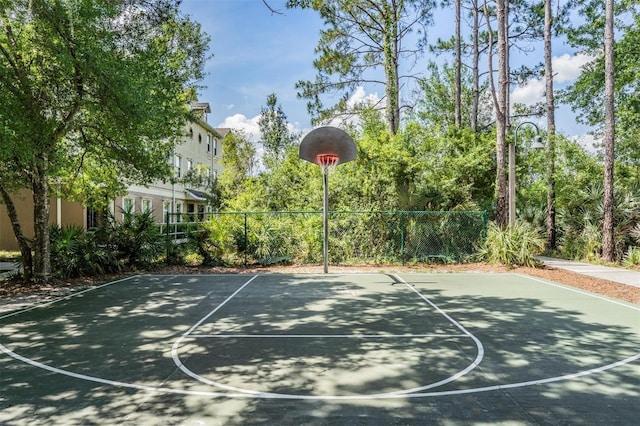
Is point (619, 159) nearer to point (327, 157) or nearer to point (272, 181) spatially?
point (327, 157)

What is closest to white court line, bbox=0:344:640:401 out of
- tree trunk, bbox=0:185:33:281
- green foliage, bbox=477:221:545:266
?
tree trunk, bbox=0:185:33:281

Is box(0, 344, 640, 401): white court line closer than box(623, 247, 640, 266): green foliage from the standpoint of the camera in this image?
Yes

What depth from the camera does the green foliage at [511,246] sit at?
1194 cm

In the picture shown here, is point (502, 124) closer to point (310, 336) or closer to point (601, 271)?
point (601, 271)

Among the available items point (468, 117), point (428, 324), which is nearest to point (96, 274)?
point (428, 324)

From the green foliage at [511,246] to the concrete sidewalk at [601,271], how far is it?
78cm

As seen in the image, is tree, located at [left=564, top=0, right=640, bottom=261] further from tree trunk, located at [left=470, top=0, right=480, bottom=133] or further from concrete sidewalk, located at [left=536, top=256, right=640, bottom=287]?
concrete sidewalk, located at [left=536, top=256, right=640, bottom=287]

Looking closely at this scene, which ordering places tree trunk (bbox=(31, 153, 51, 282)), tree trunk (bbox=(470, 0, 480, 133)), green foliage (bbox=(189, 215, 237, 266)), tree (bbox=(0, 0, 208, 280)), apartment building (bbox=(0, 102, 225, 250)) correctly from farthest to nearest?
tree trunk (bbox=(470, 0, 480, 133)) < apartment building (bbox=(0, 102, 225, 250)) < green foliage (bbox=(189, 215, 237, 266)) < tree trunk (bbox=(31, 153, 51, 282)) < tree (bbox=(0, 0, 208, 280))

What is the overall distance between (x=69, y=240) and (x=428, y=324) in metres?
9.35

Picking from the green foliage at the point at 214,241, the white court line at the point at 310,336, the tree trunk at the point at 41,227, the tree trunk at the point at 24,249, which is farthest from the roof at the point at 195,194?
the white court line at the point at 310,336

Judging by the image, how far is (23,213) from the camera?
51.7 feet

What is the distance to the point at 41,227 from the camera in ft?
30.8

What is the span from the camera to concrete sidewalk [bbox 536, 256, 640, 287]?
31.1 ft

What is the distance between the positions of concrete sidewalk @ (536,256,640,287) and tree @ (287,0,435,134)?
781cm
